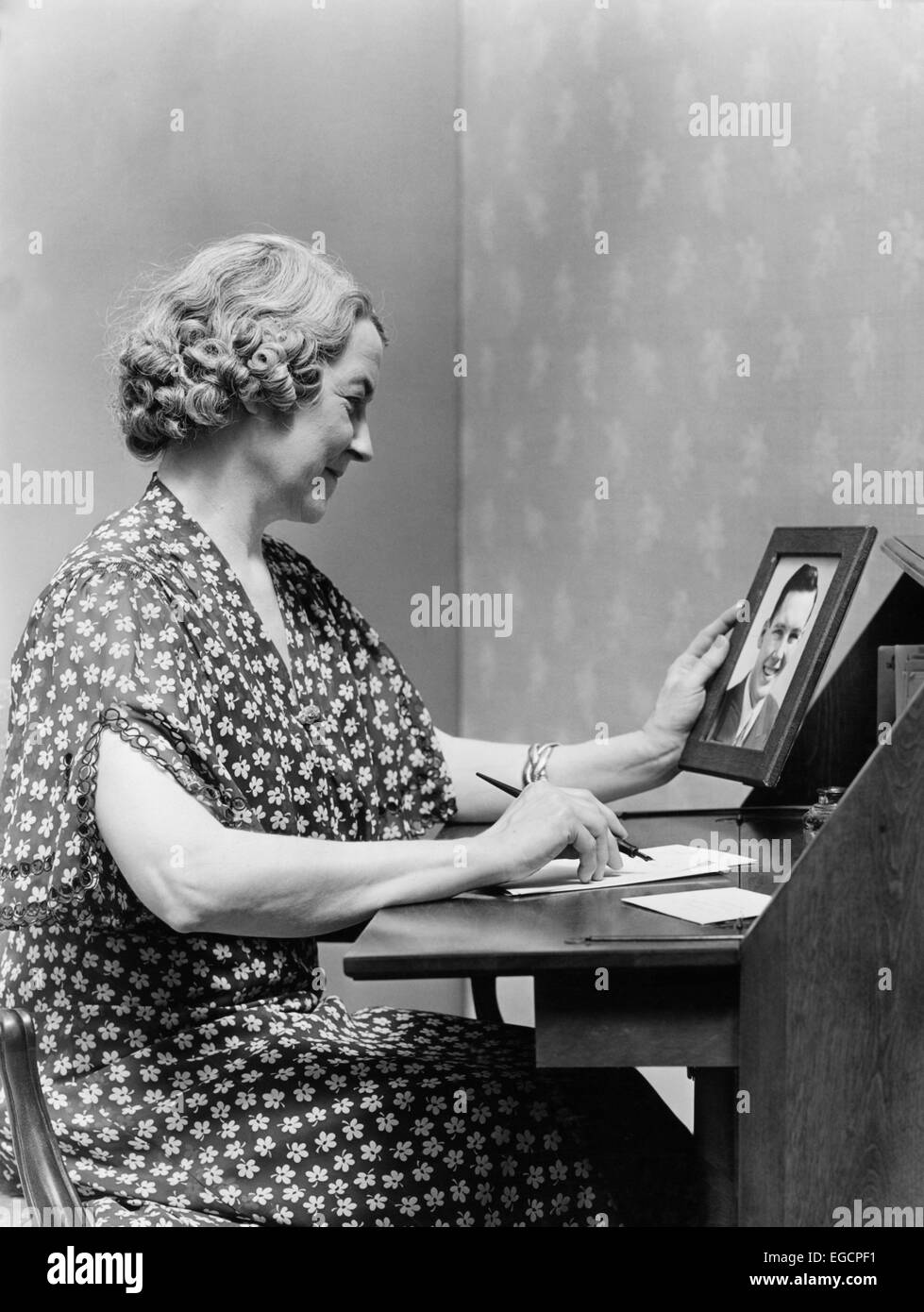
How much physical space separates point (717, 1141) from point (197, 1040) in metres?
0.62

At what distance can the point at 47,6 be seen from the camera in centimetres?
233

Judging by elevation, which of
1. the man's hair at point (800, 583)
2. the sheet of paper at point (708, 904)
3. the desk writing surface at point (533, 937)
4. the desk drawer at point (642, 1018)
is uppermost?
the man's hair at point (800, 583)

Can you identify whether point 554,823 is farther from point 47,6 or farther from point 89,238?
Result: point 47,6

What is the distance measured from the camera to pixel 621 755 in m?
2.05

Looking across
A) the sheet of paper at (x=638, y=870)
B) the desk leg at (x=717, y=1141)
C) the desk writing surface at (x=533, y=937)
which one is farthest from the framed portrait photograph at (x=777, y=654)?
the desk leg at (x=717, y=1141)

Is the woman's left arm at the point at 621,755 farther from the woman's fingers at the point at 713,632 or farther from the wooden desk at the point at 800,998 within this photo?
the wooden desk at the point at 800,998

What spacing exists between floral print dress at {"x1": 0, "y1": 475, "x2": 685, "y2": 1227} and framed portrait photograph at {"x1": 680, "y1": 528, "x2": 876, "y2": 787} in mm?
462

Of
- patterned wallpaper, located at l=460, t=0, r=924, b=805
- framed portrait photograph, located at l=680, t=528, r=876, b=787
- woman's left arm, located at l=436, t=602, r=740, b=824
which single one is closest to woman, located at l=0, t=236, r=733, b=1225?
framed portrait photograph, located at l=680, t=528, r=876, b=787

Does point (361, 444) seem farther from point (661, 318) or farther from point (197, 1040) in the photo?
point (661, 318)

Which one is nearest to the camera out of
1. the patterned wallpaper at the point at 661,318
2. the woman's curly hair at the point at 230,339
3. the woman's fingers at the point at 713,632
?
the woman's curly hair at the point at 230,339

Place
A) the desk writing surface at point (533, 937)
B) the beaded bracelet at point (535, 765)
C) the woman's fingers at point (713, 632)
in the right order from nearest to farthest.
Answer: the desk writing surface at point (533, 937) → the woman's fingers at point (713, 632) → the beaded bracelet at point (535, 765)

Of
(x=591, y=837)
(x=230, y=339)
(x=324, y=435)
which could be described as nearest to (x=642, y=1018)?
(x=591, y=837)

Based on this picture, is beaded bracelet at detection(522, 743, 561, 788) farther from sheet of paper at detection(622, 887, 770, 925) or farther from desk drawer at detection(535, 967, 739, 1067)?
desk drawer at detection(535, 967, 739, 1067)

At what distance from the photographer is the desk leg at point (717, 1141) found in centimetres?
146
